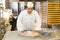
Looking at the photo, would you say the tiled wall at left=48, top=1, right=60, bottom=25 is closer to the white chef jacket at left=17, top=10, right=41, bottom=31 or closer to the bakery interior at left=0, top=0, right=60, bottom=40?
the bakery interior at left=0, top=0, right=60, bottom=40

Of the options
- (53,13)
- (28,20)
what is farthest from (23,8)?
(28,20)

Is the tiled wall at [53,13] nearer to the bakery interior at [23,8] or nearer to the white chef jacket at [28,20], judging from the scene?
the bakery interior at [23,8]

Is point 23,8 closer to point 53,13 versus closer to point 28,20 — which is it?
point 53,13

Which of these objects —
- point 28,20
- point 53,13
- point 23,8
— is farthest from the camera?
point 53,13

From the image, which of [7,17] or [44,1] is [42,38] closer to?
[7,17]

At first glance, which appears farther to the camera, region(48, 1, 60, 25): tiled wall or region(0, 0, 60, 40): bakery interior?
region(48, 1, 60, 25): tiled wall

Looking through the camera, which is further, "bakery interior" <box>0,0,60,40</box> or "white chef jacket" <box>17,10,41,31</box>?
"bakery interior" <box>0,0,60,40</box>

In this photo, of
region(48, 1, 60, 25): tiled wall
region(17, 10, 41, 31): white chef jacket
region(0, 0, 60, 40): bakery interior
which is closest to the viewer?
region(17, 10, 41, 31): white chef jacket

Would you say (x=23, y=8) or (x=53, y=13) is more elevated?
(x=23, y=8)

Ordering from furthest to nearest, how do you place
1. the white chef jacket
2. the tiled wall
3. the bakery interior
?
1. the tiled wall
2. the bakery interior
3. the white chef jacket

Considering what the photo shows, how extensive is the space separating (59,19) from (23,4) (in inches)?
51.5

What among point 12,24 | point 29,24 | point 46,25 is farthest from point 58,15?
point 29,24

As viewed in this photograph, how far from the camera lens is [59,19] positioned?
5.04 meters

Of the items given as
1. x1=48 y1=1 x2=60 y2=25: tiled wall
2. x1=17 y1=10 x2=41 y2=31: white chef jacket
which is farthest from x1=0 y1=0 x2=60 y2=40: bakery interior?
x1=17 y1=10 x2=41 y2=31: white chef jacket
